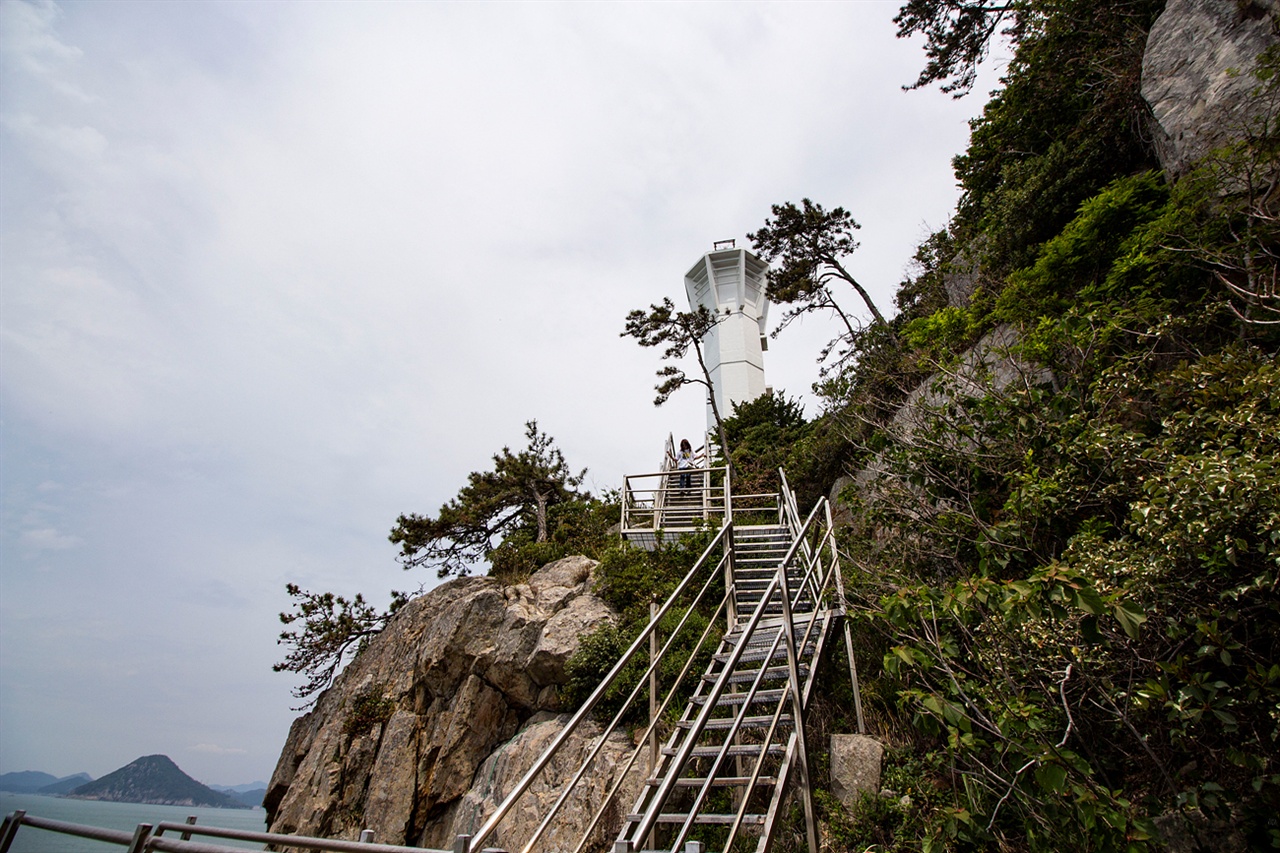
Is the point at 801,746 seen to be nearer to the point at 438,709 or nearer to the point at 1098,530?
the point at 1098,530

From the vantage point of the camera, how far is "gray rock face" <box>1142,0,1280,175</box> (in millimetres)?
6086

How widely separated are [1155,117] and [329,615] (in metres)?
16.7

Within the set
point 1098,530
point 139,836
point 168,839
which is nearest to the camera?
point 168,839

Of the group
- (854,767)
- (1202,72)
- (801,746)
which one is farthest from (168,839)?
(1202,72)

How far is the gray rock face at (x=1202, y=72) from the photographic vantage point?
6.09 metres

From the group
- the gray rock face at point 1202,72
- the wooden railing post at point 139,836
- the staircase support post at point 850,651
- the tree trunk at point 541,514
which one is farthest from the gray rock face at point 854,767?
the tree trunk at point 541,514

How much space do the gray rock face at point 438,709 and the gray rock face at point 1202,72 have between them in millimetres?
9584

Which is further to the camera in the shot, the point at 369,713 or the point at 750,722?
the point at 369,713

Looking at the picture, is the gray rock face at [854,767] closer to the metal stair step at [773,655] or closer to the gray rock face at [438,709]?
the metal stair step at [773,655]

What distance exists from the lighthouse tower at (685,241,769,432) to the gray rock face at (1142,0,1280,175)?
65.0 ft

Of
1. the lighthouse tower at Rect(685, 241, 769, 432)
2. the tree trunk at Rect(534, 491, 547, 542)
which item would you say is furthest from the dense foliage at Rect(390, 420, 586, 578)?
the lighthouse tower at Rect(685, 241, 769, 432)

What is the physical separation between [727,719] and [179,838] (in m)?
4.37

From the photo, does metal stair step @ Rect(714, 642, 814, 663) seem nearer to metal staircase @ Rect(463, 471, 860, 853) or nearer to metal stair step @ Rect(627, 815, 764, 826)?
metal staircase @ Rect(463, 471, 860, 853)

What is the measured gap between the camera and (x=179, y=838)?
329 cm
